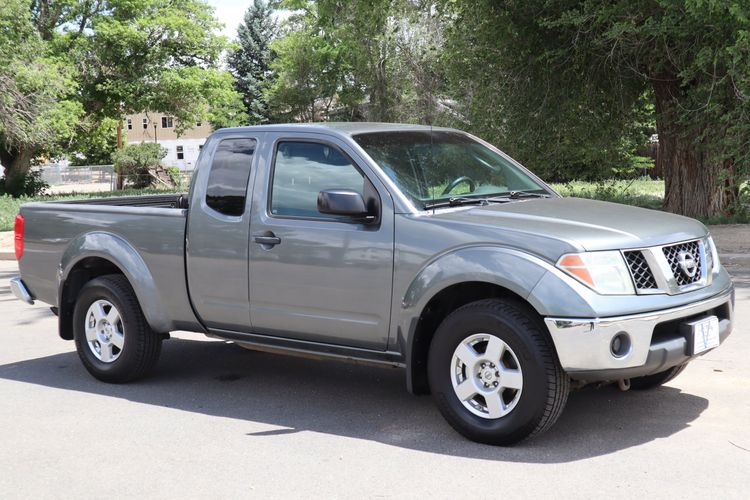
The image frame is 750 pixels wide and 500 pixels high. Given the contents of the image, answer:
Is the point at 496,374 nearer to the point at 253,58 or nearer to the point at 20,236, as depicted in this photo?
the point at 20,236

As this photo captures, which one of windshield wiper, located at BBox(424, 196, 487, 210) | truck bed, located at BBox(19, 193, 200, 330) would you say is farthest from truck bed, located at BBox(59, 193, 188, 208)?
windshield wiper, located at BBox(424, 196, 487, 210)

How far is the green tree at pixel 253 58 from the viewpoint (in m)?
72.1

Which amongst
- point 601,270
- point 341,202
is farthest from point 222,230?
point 601,270

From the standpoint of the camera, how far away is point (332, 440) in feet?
18.3

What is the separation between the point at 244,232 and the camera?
20.5 ft

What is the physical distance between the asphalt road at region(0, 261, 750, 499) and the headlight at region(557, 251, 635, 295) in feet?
2.92

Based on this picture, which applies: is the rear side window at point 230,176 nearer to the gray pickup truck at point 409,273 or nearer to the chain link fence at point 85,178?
the gray pickup truck at point 409,273

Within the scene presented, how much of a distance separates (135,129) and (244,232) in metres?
99.8

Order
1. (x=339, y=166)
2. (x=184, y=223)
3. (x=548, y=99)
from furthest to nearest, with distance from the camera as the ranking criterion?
(x=548, y=99), (x=184, y=223), (x=339, y=166)

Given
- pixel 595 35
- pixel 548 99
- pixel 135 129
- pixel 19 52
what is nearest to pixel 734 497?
pixel 595 35

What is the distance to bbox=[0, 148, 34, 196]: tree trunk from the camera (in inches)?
1515

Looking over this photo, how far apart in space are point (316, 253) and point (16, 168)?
36.0 m

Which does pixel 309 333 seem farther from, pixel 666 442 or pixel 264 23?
pixel 264 23

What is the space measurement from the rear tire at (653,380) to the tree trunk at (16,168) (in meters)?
35.3
